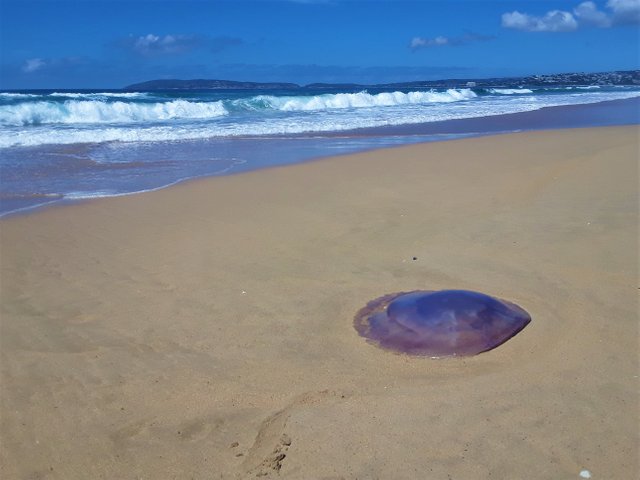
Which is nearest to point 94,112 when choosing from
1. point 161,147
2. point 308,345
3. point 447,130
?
point 161,147

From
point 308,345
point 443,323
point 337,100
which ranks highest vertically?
point 337,100

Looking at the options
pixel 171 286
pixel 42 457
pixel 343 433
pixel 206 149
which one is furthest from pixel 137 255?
pixel 206 149

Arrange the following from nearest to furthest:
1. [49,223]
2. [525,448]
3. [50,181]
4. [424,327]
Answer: [525,448]
[424,327]
[49,223]
[50,181]

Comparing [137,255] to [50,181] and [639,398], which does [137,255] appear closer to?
[639,398]

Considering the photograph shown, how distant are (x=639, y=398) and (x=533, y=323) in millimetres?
857

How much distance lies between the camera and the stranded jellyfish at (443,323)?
11.1 ft

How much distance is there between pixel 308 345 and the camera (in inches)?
140

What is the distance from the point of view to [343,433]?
2.68m

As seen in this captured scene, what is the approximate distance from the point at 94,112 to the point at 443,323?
1000 inches

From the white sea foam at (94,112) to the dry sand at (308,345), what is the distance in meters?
19.5

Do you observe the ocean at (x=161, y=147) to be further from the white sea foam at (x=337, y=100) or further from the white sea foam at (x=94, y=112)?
the white sea foam at (x=337, y=100)

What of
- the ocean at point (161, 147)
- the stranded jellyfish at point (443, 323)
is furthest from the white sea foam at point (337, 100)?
the stranded jellyfish at point (443, 323)

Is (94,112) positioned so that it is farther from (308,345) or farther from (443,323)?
(443,323)

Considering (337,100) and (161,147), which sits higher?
(337,100)
